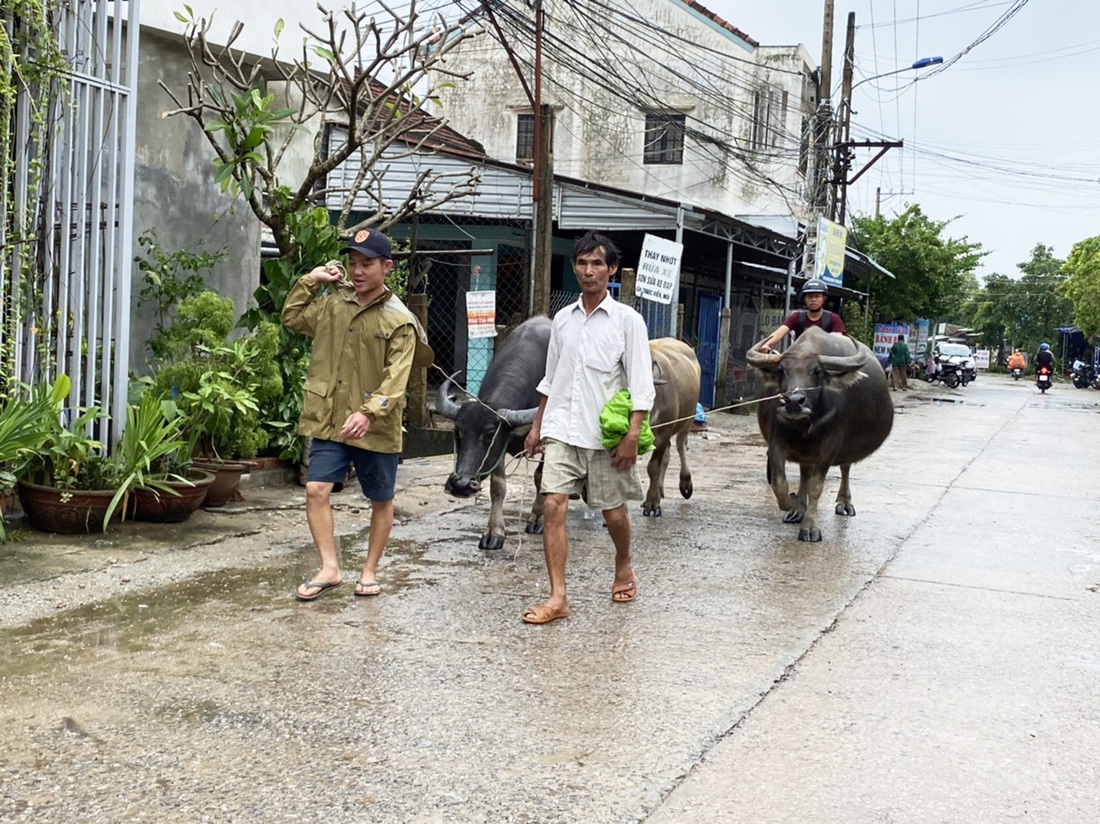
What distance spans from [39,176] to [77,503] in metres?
1.90


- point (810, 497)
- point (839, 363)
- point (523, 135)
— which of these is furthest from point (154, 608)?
point (523, 135)

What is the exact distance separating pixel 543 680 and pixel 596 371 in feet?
5.33

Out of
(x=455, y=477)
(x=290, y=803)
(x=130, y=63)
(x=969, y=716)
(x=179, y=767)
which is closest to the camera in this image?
(x=290, y=803)

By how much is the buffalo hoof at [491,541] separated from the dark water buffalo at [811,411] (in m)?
2.17

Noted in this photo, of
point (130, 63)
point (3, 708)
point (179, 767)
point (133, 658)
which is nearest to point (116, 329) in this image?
point (130, 63)

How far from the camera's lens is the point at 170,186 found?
357 inches

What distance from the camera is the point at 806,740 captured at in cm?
402

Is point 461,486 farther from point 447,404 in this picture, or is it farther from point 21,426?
point 21,426

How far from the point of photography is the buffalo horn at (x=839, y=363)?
8.21m

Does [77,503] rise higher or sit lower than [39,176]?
lower

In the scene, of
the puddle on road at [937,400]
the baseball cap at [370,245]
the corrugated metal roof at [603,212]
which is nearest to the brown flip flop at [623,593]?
the baseball cap at [370,245]

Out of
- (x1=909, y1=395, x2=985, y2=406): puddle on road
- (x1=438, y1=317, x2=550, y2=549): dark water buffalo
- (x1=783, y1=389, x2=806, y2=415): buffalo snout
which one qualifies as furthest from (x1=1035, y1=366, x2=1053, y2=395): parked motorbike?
(x1=438, y1=317, x2=550, y2=549): dark water buffalo

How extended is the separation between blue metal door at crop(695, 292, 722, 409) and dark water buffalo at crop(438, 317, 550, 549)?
1229 centimetres

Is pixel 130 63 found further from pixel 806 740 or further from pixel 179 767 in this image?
pixel 806 740
